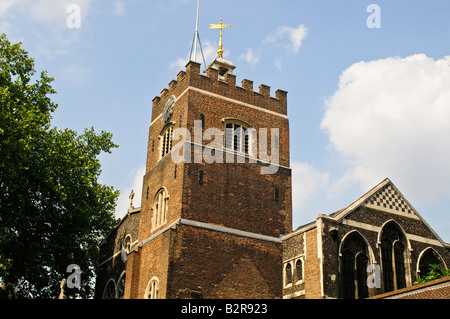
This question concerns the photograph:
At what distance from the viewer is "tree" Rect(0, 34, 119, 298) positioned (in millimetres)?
26922

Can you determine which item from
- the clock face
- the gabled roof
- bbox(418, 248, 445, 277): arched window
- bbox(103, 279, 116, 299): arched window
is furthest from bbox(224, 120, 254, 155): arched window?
bbox(103, 279, 116, 299): arched window

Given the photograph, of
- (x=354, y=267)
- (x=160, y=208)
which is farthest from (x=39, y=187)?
(x=354, y=267)

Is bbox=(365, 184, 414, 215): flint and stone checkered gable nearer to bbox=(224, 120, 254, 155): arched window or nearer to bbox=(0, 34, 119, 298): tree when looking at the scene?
bbox=(224, 120, 254, 155): arched window

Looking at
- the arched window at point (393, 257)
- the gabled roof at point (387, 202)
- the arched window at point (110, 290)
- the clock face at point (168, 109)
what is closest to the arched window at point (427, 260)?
the gabled roof at point (387, 202)

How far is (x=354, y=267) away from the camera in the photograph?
2416 centimetres

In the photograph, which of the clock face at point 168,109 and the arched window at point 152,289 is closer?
the arched window at point 152,289

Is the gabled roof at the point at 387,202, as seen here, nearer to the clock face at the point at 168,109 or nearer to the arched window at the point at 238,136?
the arched window at the point at 238,136

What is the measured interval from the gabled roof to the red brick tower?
2620 mm

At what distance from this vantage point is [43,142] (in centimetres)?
2922

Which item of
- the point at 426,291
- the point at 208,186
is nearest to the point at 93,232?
the point at 208,186

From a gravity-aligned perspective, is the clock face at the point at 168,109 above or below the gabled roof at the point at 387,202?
above

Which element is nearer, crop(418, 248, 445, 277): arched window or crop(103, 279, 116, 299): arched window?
crop(418, 248, 445, 277): arched window

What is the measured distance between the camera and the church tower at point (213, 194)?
25047 millimetres

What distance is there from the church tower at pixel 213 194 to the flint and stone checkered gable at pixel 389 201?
4.62 metres
